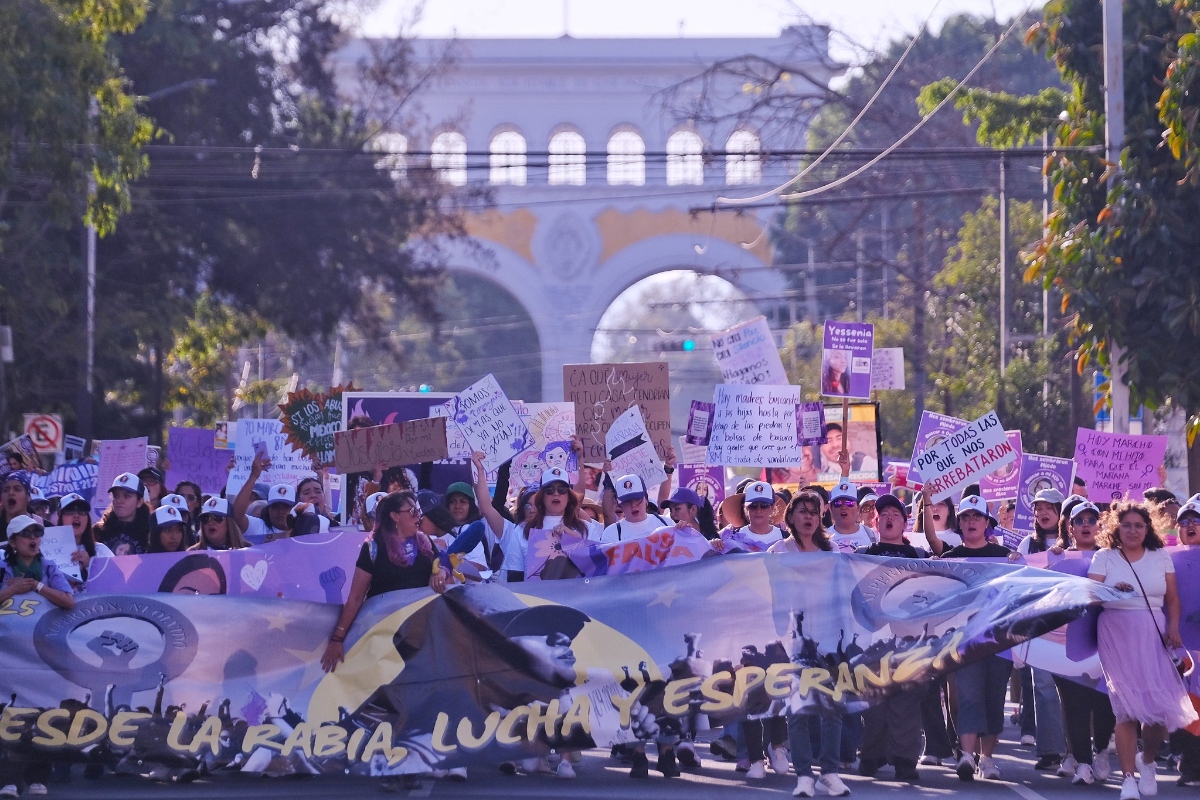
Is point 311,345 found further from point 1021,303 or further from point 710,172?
point 710,172

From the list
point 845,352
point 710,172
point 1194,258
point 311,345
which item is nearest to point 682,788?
point 1194,258

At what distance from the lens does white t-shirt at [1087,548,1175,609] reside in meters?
9.20

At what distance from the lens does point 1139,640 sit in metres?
9.02

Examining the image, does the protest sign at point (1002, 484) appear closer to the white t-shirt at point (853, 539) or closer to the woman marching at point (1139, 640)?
the white t-shirt at point (853, 539)

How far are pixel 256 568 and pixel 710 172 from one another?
43.6 m

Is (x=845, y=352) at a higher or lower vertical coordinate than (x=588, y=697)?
higher

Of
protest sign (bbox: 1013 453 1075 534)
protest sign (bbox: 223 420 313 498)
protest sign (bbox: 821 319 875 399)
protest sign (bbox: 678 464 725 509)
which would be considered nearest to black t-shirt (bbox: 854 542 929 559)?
protest sign (bbox: 1013 453 1075 534)

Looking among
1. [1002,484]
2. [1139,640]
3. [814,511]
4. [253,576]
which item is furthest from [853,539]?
[1002,484]

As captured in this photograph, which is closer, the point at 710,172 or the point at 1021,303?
the point at 1021,303

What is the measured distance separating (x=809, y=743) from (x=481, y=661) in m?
1.76

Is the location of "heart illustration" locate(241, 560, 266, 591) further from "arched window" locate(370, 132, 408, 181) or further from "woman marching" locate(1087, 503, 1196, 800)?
"arched window" locate(370, 132, 408, 181)

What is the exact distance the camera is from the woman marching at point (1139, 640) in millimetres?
8938

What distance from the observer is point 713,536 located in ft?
38.7

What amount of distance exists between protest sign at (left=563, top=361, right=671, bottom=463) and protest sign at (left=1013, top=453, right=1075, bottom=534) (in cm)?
304
